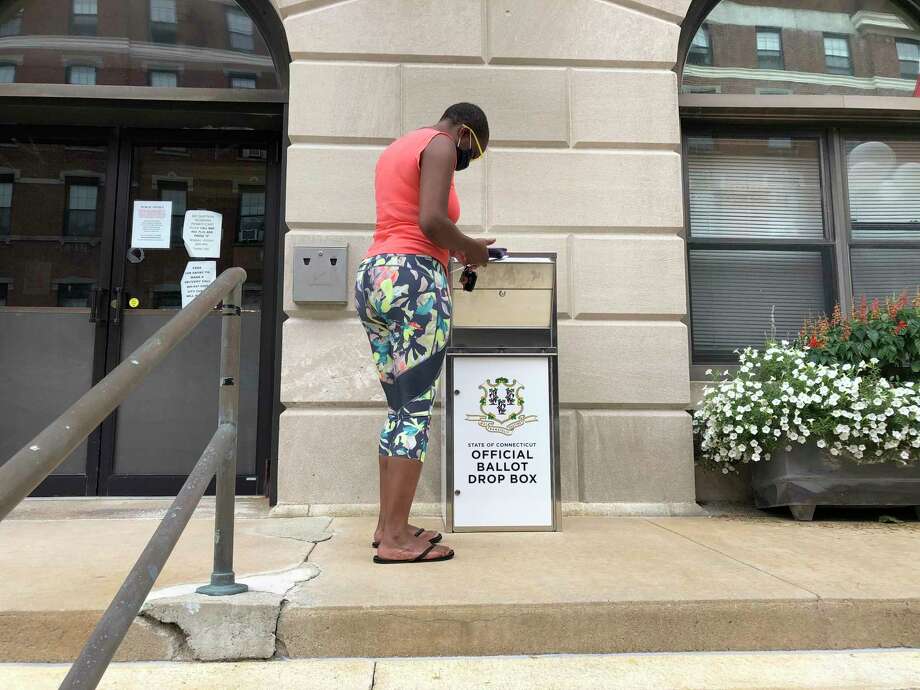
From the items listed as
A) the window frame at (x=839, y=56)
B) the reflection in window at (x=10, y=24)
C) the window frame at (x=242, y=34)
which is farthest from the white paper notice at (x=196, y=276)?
the window frame at (x=839, y=56)

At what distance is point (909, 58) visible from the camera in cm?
529

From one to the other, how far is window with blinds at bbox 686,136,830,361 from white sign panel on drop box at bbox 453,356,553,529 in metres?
1.89

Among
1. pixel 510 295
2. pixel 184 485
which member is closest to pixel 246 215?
pixel 510 295

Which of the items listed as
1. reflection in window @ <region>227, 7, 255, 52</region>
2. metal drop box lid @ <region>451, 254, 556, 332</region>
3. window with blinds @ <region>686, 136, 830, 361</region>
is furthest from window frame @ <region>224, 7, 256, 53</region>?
window with blinds @ <region>686, 136, 830, 361</region>

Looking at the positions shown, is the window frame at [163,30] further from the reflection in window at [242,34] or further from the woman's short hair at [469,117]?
the woman's short hair at [469,117]

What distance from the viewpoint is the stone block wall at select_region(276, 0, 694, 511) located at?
4.07 meters

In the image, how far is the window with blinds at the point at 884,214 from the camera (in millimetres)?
5035

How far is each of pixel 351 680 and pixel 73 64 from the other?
4.69 meters

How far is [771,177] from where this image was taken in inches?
201

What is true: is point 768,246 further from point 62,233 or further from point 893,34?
point 62,233

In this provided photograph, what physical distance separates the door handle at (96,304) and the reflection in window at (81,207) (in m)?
0.44

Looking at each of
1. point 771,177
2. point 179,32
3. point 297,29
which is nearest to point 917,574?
point 771,177

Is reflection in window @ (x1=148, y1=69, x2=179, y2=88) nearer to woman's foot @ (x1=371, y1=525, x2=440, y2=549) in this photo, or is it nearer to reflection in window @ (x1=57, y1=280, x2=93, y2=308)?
reflection in window @ (x1=57, y1=280, x2=93, y2=308)

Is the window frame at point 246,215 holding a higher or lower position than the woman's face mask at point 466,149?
higher
